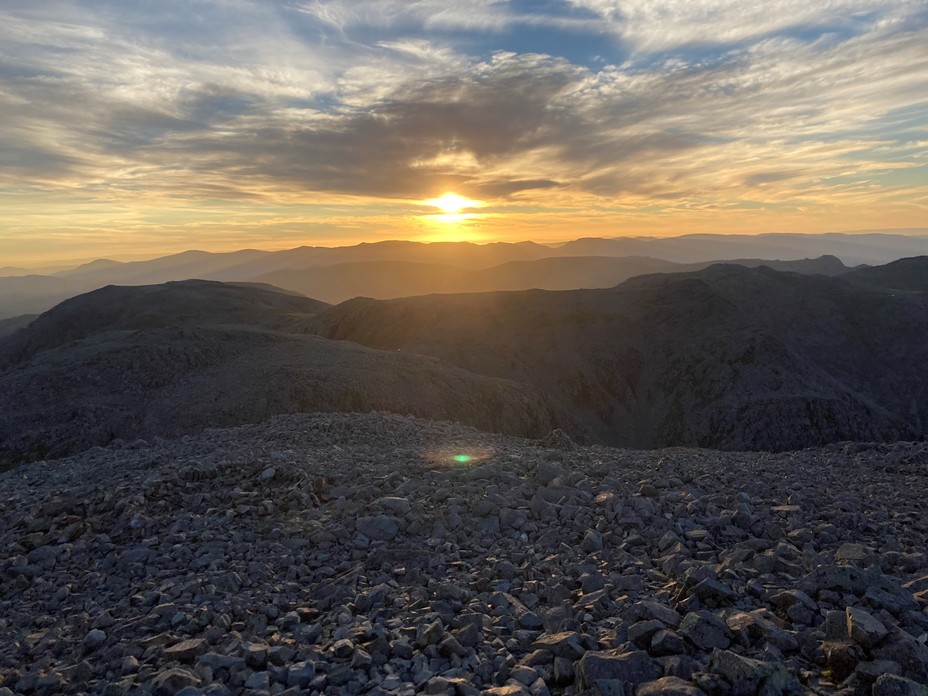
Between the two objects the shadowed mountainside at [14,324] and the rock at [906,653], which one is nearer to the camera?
the rock at [906,653]

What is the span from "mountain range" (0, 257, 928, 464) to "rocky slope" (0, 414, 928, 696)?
28.1 meters

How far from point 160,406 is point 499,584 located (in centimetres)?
3821

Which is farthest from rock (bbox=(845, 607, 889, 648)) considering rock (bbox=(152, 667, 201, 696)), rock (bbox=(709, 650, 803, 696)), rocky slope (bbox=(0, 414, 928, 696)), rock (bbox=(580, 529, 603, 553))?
rock (bbox=(152, 667, 201, 696))

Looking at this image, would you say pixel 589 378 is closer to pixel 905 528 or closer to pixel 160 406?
pixel 160 406

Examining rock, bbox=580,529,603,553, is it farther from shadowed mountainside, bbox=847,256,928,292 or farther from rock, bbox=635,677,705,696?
shadowed mountainside, bbox=847,256,928,292

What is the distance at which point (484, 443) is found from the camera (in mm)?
18062

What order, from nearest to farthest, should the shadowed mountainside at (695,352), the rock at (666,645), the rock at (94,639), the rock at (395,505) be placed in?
1. the rock at (666,645)
2. the rock at (94,639)
3. the rock at (395,505)
4. the shadowed mountainside at (695,352)

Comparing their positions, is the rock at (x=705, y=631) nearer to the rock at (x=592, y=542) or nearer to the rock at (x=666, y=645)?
the rock at (x=666, y=645)

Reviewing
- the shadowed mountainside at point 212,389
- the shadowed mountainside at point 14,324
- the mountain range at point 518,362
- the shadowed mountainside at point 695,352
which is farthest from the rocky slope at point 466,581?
the shadowed mountainside at point 14,324

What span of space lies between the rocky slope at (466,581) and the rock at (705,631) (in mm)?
16

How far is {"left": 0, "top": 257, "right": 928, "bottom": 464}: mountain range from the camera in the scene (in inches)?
1570

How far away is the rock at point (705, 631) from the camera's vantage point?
547 centimetres

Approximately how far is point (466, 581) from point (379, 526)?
220 cm

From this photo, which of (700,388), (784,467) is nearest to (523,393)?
(700,388)
